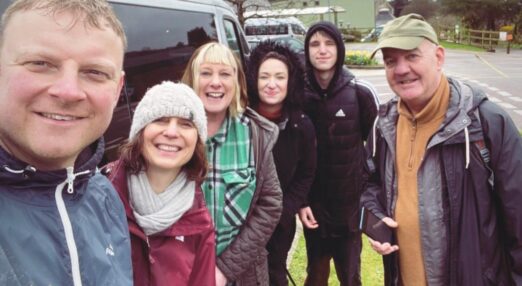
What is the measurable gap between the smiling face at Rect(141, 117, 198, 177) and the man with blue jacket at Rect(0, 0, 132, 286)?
64 centimetres

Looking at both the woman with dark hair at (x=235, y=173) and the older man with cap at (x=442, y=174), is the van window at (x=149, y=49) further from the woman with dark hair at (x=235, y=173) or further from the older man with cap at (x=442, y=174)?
the older man with cap at (x=442, y=174)

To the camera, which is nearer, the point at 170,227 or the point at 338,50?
the point at 170,227

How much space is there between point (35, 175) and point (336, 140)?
7.60 feet

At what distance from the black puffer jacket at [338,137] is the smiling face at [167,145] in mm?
1384

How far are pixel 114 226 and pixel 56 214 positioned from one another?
29cm

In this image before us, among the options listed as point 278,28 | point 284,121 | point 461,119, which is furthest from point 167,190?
point 278,28

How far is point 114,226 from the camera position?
4.54ft

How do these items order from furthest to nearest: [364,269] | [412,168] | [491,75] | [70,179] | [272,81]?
[491,75], [364,269], [272,81], [412,168], [70,179]

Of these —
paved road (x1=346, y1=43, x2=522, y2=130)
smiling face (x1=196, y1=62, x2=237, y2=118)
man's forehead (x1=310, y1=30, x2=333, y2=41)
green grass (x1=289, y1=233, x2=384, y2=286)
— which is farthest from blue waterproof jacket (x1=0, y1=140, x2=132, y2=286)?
paved road (x1=346, y1=43, x2=522, y2=130)

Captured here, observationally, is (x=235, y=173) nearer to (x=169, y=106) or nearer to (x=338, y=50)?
(x=169, y=106)

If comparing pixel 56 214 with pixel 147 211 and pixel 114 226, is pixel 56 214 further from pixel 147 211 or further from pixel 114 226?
pixel 147 211

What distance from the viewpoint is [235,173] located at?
7.21 feet

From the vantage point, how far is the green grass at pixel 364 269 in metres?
3.85

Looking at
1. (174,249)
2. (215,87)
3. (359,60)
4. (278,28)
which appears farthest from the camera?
(278,28)
